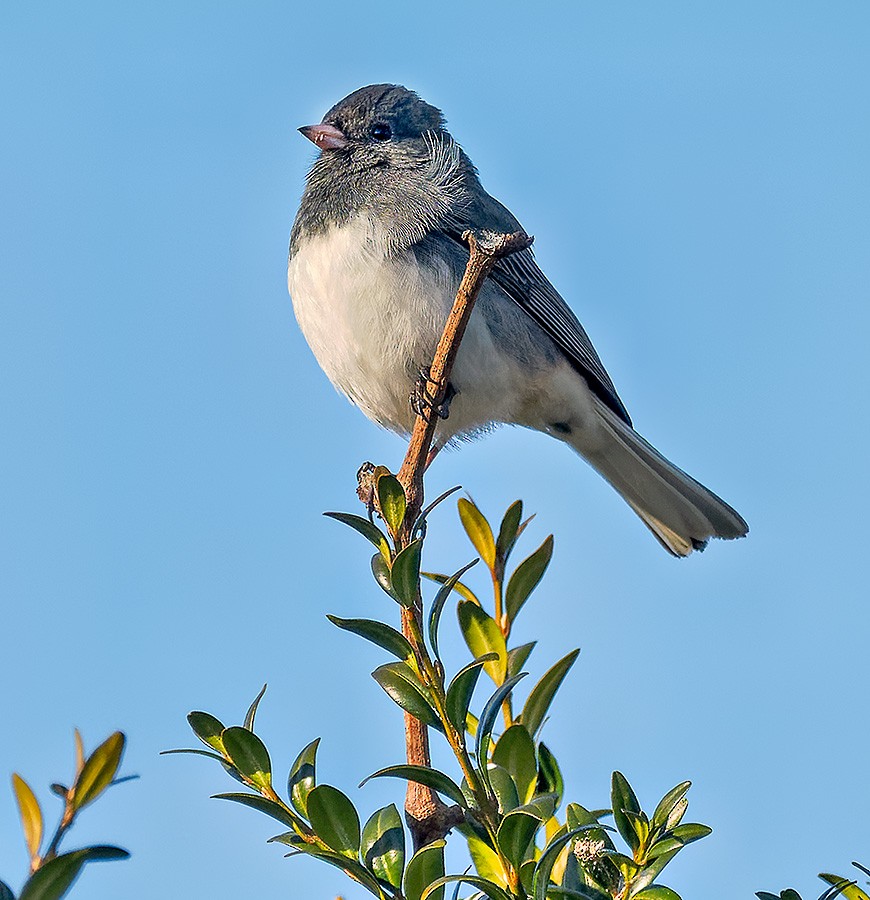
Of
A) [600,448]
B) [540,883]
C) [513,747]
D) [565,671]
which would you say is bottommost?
[540,883]

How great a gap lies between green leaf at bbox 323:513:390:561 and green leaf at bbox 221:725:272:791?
0.95 feet

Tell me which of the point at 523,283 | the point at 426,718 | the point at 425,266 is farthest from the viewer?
the point at 523,283

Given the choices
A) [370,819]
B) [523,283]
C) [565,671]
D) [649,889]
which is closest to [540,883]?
[649,889]

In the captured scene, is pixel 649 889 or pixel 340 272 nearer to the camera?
pixel 649 889

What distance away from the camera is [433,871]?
1209 mm

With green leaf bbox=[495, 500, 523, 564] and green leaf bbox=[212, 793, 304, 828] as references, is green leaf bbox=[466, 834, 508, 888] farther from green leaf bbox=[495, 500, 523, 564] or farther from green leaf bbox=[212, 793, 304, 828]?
green leaf bbox=[495, 500, 523, 564]

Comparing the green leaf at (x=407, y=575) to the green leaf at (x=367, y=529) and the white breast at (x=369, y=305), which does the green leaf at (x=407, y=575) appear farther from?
the white breast at (x=369, y=305)

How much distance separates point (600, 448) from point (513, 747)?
3181 millimetres

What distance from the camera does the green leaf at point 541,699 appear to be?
56.4 inches

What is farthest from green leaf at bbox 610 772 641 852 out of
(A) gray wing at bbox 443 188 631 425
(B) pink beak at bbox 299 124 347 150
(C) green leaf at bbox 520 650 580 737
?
(B) pink beak at bbox 299 124 347 150

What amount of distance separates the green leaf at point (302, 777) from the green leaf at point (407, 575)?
0.62 feet

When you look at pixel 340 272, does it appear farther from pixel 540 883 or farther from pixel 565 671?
pixel 540 883

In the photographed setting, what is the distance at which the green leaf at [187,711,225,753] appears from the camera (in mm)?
1294

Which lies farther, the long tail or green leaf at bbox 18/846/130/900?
the long tail
